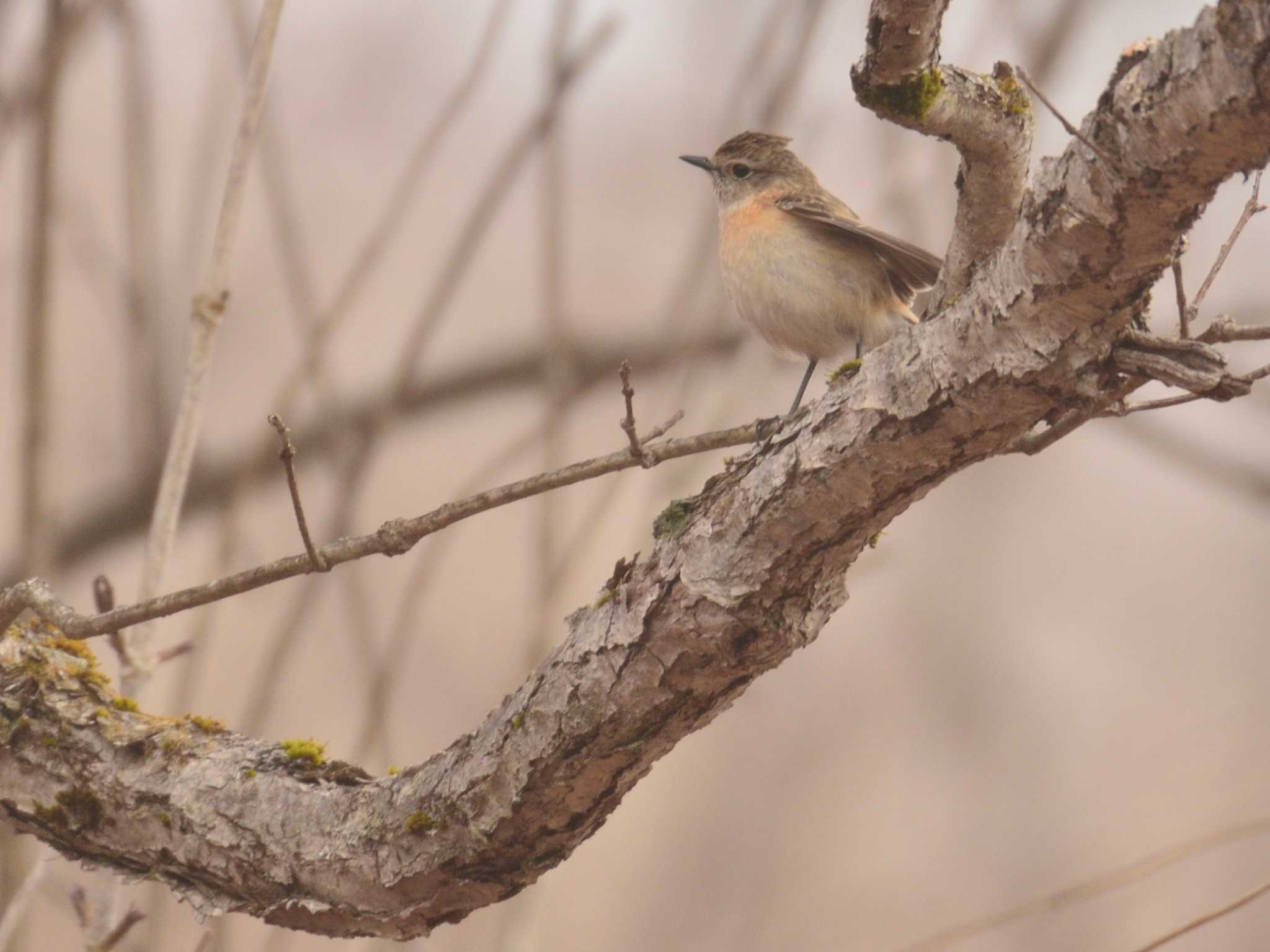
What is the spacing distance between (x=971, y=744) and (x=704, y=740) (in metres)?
1.50

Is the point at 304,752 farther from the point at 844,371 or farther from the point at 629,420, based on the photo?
the point at 844,371

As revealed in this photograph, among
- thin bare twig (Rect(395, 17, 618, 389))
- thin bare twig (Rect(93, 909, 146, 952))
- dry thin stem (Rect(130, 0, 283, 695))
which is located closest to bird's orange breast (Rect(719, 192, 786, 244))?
thin bare twig (Rect(395, 17, 618, 389))

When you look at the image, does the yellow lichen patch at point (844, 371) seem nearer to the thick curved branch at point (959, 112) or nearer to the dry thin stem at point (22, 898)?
the thick curved branch at point (959, 112)

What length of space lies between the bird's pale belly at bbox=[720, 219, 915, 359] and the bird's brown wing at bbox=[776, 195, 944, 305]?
2.1 inches

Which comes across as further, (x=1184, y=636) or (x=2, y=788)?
(x=1184, y=636)

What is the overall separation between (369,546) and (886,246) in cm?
146

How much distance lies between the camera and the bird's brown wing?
2.83 m

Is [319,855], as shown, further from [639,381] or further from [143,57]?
[639,381]

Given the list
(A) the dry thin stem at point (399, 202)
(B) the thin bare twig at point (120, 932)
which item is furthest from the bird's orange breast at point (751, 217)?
(B) the thin bare twig at point (120, 932)

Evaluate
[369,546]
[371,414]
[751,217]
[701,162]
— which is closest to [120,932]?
[369,546]

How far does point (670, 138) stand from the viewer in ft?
23.7

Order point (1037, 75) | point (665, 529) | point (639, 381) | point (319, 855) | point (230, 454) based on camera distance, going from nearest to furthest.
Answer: point (665, 529), point (319, 855), point (1037, 75), point (230, 454), point (639, 381)

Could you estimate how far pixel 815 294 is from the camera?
11.6 ft

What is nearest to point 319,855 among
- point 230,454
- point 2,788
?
point 2,788
